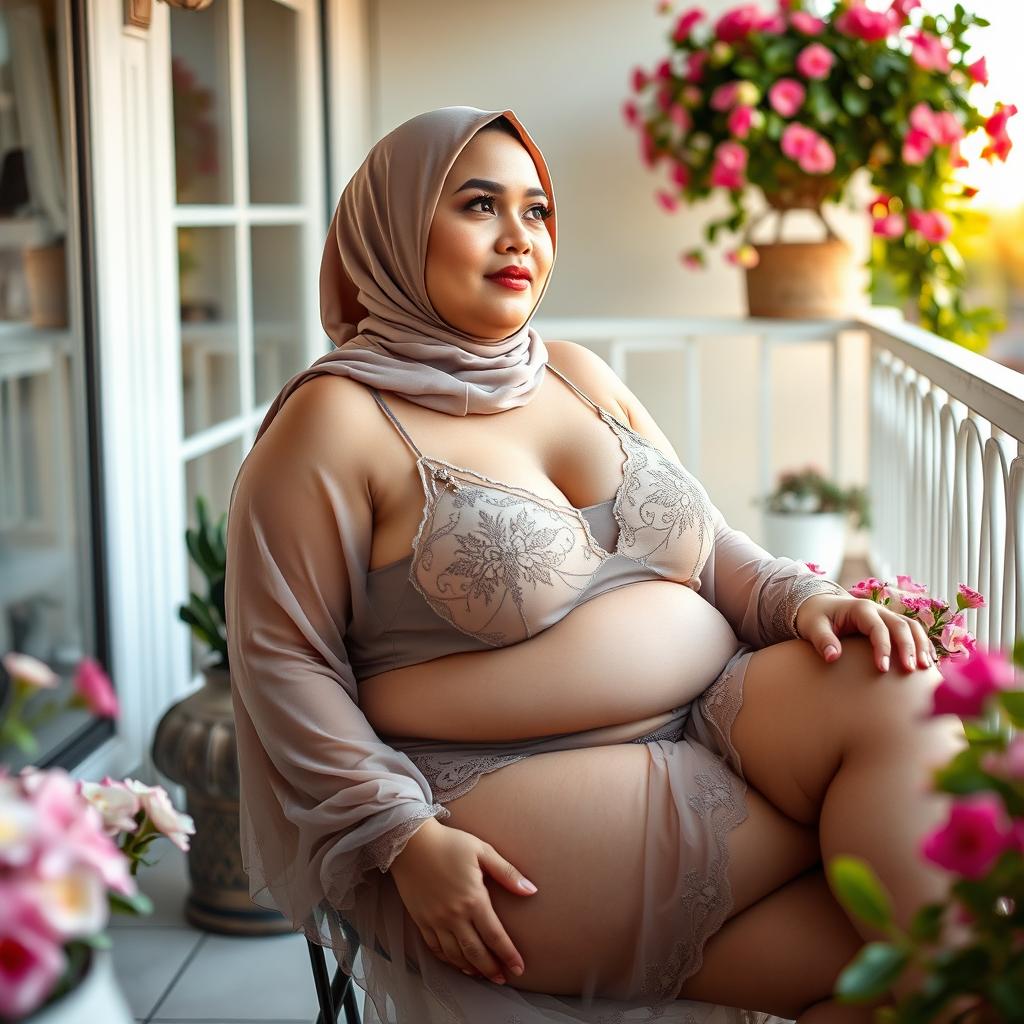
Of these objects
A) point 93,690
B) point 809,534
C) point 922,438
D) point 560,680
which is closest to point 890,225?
point 809,534

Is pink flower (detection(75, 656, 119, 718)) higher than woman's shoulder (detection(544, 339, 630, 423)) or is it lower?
lower

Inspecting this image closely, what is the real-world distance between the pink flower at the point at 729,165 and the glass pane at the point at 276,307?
4.10 ft

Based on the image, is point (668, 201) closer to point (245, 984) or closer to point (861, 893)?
point (245, 984)

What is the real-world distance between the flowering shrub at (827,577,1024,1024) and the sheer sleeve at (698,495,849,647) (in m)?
0.78

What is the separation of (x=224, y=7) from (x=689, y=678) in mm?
2380

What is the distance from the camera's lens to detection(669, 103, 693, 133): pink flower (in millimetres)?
3838

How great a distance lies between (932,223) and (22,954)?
11.8 ft

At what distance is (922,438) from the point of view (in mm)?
2773

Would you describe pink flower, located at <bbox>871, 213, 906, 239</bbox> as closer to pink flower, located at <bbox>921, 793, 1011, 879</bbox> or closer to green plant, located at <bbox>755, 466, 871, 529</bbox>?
green plant, located at <bbox>755, 466, 871, 529</bbox>

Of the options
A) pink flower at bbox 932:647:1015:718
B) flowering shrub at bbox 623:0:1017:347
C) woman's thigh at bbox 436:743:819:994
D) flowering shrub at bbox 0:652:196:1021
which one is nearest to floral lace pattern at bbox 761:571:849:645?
woman's thigh at bbox 436:743:819:994

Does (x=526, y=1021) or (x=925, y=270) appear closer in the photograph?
(x=526, y=1021)

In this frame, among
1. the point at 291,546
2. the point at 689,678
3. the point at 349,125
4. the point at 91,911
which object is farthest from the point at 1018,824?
the point at 349,125

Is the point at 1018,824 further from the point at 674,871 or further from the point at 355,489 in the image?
the point at 355,489

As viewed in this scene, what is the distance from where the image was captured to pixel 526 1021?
4.38 feet
